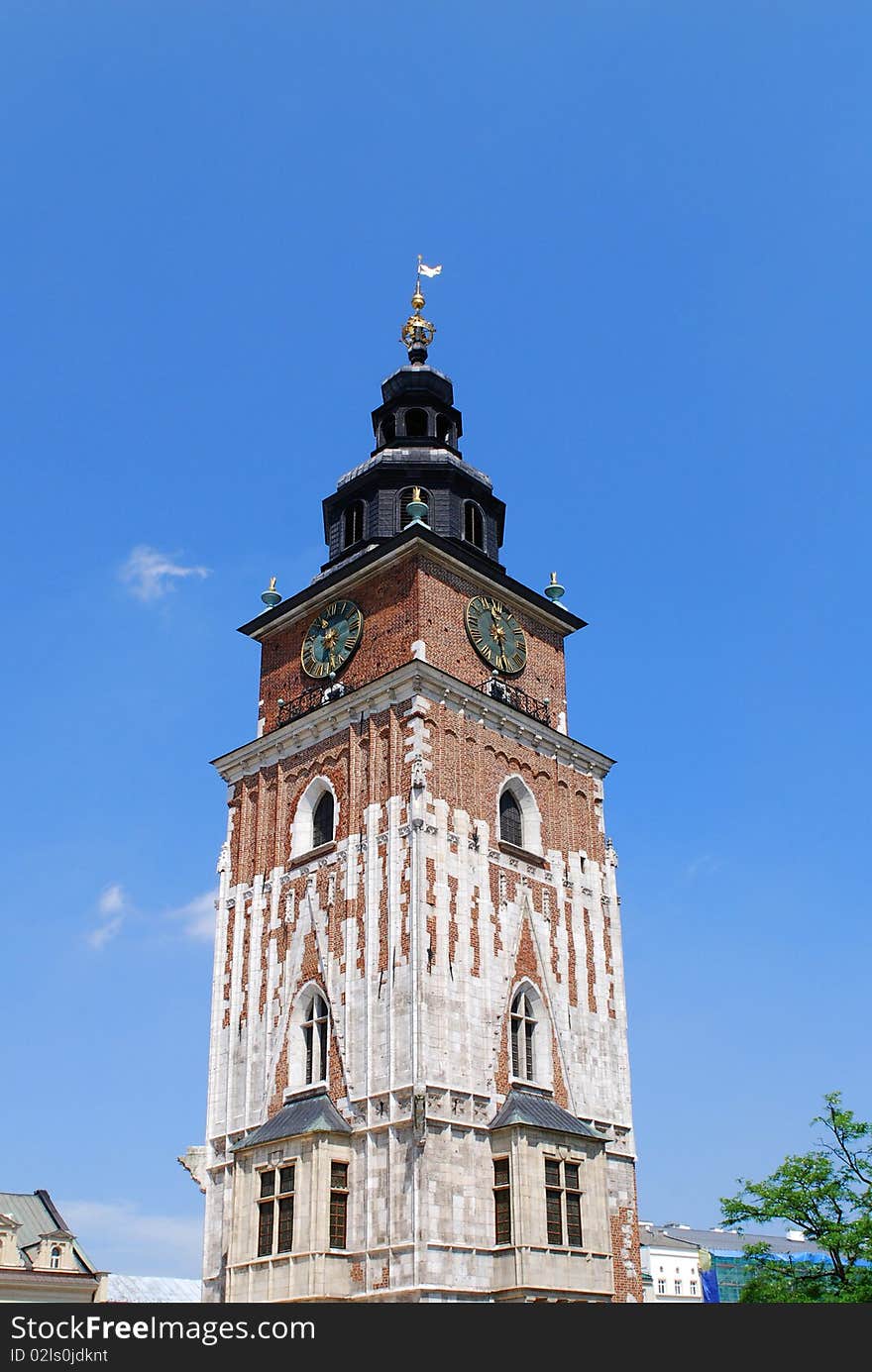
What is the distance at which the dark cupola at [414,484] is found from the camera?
44750mm

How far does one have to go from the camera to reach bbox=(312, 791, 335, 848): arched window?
40219 millimetres

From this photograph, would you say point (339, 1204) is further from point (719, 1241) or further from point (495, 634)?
point (719, 1241)

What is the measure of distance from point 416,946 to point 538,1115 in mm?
5534

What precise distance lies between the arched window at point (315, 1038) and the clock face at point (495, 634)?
473 inches

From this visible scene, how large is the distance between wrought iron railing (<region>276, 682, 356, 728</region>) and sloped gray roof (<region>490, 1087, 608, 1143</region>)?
518 inches

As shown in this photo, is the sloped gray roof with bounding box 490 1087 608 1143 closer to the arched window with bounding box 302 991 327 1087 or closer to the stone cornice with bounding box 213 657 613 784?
the arched window with bounding box 302 991 327 1087

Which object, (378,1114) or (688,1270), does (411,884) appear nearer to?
(378,1114)

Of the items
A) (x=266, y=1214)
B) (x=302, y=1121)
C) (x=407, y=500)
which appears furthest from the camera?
(x=407, y=500)

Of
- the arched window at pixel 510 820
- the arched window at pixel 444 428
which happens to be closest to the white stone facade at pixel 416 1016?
the arched window at pixel 510 820

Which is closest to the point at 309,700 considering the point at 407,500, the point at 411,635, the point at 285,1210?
the point at 411,635

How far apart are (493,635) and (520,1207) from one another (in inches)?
696

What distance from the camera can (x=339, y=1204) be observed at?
33625mm

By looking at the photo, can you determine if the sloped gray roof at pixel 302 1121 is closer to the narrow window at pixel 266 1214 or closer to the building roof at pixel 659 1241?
the narrow window at pixel 266 1214

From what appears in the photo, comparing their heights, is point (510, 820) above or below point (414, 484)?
below
